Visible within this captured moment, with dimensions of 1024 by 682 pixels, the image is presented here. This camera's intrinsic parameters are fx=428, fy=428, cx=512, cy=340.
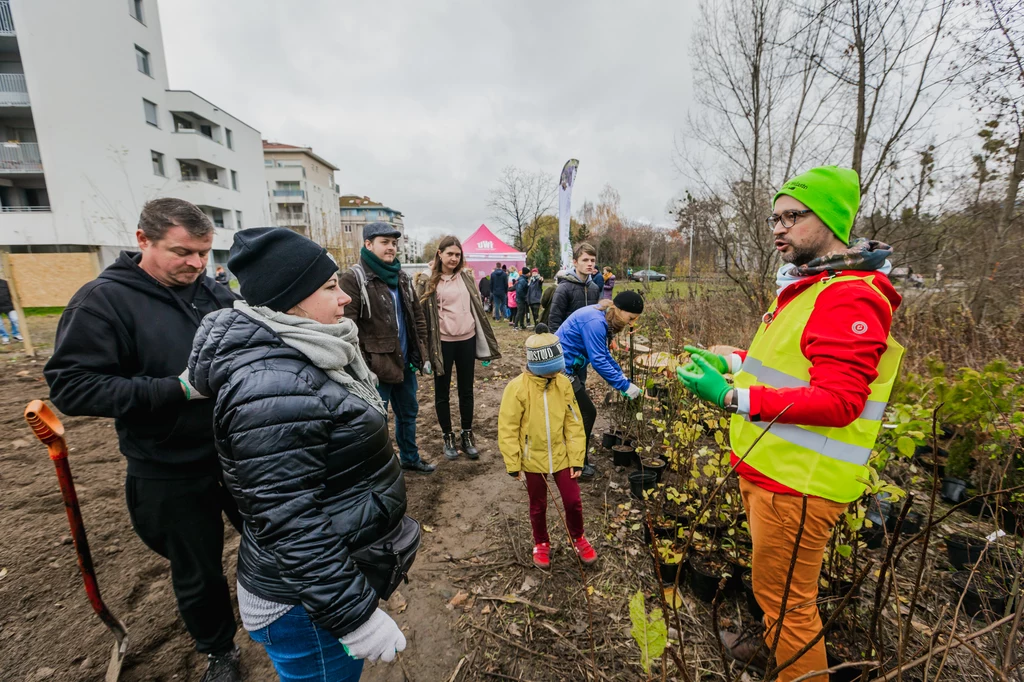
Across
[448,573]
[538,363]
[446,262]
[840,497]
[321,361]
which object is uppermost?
[446,262]

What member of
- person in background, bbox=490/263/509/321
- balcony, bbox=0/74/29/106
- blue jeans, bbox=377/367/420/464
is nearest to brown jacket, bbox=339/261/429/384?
blue jeans, bbox=377/367/420/464

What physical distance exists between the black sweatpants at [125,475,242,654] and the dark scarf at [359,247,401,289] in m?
1.81

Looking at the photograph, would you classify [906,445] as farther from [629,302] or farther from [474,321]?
[474,321]

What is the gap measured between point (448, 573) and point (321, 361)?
206cm

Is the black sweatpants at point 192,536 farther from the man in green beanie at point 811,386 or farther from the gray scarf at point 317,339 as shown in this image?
the man in green beanie at point 811,386

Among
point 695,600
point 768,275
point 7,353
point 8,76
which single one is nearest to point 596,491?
point 695,600

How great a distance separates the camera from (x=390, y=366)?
3320 mm

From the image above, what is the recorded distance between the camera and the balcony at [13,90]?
58.6 ft

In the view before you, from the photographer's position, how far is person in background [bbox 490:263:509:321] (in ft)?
45.0

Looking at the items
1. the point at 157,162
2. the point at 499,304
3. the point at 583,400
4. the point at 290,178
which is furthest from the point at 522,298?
the point at 290,178

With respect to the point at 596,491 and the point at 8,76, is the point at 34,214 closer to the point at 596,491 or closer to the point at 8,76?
the point at 8,76

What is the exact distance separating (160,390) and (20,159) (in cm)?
2731

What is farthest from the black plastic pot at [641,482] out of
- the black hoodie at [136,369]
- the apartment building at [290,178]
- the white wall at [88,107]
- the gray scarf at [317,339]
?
the apartment building at [290,178]

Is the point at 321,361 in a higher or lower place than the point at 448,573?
higher
